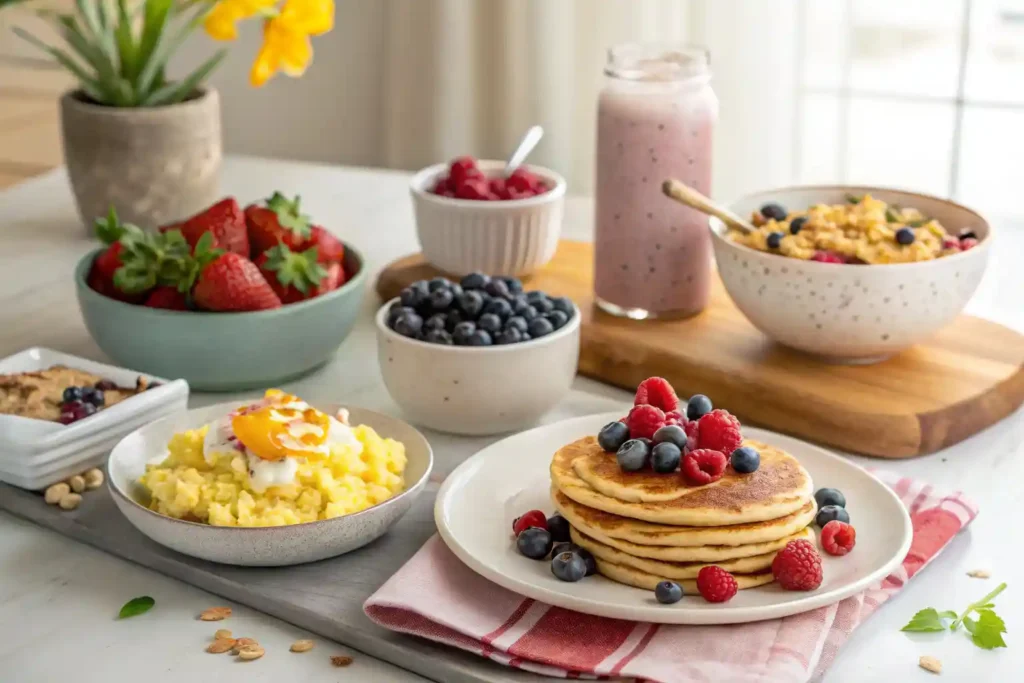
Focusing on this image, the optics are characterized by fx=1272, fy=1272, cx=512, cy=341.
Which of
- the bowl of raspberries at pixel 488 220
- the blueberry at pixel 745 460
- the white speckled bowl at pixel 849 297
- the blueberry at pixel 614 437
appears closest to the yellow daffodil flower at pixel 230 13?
the bowl of raspberries at pixel 488 220

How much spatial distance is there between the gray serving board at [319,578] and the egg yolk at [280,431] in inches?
4.3

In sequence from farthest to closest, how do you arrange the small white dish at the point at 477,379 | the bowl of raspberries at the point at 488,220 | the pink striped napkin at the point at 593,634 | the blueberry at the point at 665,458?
the bowl of raspberries at the point at 488,220 < the small white dish at the point at 477,379 < the blueberry at the point at 665,458 < the pink striped napkin at the point at 593,634

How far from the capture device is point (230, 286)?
1.52 m

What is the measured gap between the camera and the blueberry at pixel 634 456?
1.13m

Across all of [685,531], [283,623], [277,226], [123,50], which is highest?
[123,50]

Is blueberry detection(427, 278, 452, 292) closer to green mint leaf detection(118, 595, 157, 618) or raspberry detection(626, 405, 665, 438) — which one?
raspberry detection(626, 405, 665, 438)

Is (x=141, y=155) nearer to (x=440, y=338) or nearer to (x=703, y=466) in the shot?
(x=440, y=338)

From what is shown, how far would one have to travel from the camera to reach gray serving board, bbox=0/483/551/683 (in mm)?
1061

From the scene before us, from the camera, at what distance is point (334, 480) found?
1.21 meters

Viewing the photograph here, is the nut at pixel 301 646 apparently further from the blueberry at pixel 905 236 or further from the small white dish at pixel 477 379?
the blueberry at pixel 905 236

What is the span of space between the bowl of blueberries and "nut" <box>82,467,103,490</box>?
342mm

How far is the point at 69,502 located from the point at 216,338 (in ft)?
1.00

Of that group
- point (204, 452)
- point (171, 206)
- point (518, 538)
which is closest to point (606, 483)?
point (518, 538)

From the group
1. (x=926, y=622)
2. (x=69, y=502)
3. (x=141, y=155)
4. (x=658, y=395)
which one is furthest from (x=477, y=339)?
(x=141, y=155)
